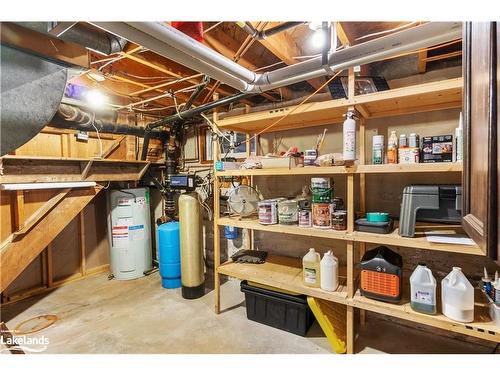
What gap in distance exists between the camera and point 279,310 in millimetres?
2029

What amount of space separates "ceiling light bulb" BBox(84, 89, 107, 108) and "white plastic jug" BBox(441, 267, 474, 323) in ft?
11.0

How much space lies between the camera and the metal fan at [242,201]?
2.32 meters

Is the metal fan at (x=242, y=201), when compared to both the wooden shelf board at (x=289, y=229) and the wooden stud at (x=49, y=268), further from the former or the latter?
the wooden stud at (x=49, y=268)

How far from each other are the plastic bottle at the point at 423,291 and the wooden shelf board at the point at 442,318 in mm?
36

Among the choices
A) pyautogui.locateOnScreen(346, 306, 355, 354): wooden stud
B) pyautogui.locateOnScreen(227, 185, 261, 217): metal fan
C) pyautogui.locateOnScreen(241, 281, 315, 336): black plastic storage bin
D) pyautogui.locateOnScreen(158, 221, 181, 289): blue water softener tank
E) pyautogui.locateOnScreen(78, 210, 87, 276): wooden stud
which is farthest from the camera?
pyautogui.locateOnScreen(78, 210, 87, 276): wooden stud

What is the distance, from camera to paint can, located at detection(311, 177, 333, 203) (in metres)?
1.74

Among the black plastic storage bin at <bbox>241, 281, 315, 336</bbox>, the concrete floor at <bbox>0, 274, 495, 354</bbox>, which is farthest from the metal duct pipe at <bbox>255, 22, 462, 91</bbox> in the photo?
the concrete floor at <bbox>0, 274, 495, 354</bbox>

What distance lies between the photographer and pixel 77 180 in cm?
265

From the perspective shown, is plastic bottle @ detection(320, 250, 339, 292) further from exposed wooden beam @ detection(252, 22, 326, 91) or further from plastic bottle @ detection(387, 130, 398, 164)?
exposed wooden beam @ detection(252, 22, 326, 91)

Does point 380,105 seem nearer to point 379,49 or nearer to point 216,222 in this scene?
point 379,49

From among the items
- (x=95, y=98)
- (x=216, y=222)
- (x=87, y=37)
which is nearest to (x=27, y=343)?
(x=216, y=222)
